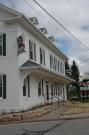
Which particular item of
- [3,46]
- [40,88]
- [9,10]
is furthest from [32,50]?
[9,10]

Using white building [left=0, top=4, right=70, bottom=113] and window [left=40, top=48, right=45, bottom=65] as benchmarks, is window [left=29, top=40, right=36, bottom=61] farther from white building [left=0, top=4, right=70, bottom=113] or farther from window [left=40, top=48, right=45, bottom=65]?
window [left=40, top=48, right=45, bottom=65]

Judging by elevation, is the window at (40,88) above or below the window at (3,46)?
below

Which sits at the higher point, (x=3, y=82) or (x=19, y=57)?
(x=19, y=57)

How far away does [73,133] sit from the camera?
44.9 ft

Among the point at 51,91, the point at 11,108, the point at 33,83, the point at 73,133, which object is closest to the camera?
the point at 73,133

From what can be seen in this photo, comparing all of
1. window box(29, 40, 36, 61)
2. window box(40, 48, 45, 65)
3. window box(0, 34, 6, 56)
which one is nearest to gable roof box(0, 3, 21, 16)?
window box(0, 34, 6, 56)

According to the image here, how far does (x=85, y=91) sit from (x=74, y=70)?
98.0ft

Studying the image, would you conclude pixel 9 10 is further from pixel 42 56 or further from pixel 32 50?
pixel 42 56

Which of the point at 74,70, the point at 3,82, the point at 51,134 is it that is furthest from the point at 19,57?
the point at 74,70

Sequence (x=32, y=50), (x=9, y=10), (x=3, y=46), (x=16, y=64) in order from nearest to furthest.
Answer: (x=16, y=64) → (x=3, y=46) → (x=9, y=10) → (x=32, y=50)

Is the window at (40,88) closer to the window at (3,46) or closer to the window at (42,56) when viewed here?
the window at (42,56)

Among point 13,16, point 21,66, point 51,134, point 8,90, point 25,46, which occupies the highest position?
point 13,16

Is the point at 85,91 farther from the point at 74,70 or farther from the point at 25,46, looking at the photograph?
the point at 74,70

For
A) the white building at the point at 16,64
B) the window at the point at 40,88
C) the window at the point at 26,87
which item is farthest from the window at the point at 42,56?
the window at the point at 26,87
